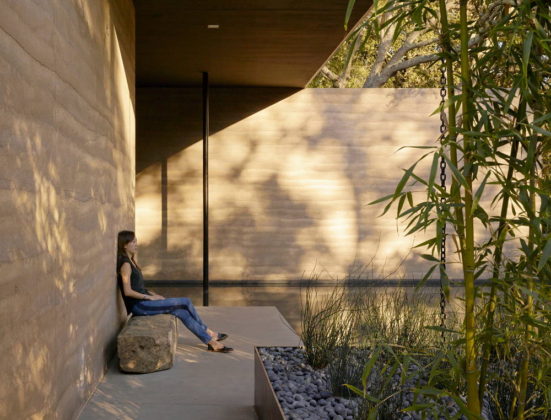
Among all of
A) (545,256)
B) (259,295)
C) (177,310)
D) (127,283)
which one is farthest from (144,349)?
(259,295)

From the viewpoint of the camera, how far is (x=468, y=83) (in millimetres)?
2172

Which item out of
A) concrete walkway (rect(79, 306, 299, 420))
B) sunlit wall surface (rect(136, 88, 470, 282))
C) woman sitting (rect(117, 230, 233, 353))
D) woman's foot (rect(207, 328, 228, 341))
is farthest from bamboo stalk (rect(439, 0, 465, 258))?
sunlit wall surface (rect(136, 88, 470, 282))

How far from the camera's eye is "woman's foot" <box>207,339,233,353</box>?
216 inches

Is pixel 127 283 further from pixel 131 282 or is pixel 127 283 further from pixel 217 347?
pixel 217 347

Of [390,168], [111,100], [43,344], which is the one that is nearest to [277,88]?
[390,168]

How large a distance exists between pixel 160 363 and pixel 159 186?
628 centimetres

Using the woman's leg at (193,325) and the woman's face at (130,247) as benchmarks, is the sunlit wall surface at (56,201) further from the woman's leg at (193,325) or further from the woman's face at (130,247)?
the woman's leg at (193,325)

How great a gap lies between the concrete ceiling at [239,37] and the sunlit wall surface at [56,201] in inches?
49.3

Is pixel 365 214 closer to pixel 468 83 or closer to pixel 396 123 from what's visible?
pixel 396 123

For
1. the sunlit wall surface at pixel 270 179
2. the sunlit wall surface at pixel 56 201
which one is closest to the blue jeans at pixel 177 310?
the sunlit wall surface at pixel 56 201

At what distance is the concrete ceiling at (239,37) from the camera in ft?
19.7

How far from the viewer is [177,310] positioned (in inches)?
217

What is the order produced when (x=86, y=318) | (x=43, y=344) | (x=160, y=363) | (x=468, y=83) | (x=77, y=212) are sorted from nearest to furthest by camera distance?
(x=468, y=83) < (x=43, y=344) < (x=77, y=212) < (x=86, y=318) < (x=160, y=363)

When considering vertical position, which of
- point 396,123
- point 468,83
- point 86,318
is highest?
point 396,123
